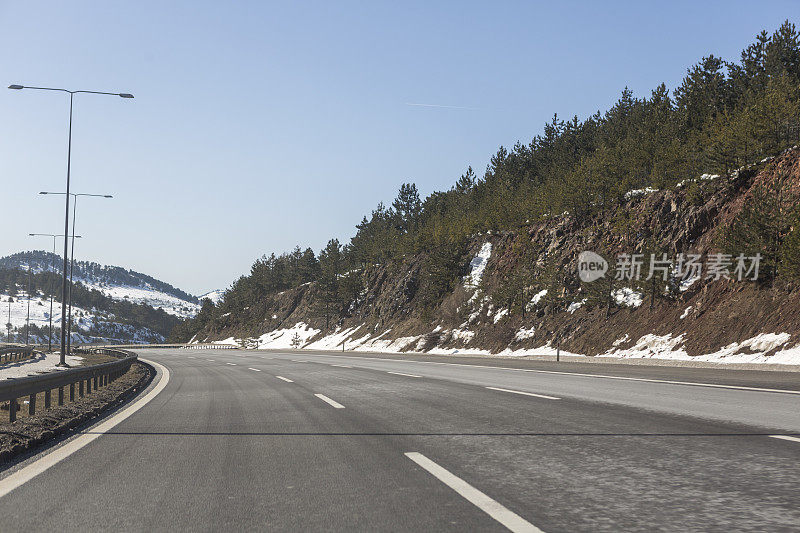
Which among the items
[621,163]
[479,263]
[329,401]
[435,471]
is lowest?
[329,401]

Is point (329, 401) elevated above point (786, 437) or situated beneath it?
situated beneath

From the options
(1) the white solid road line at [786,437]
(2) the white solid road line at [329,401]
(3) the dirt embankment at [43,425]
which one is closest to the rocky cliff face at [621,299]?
(2) the white solid road line at [329,401]

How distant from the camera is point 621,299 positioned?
137 ft

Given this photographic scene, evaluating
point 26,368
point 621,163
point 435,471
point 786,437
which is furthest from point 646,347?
point 435,471

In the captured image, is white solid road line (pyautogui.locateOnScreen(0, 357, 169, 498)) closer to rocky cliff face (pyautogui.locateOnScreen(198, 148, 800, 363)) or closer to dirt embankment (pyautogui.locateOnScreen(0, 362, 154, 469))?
dirt embankment (pyautogui.locateOnScreen(0, 362, 154, 469))

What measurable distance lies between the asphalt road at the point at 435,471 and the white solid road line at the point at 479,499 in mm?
19

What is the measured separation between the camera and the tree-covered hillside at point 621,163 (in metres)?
38.2

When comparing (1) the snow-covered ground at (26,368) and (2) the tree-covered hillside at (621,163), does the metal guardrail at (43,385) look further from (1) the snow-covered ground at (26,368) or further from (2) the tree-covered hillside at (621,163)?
(2) the tree-covered hillside at (621,163)

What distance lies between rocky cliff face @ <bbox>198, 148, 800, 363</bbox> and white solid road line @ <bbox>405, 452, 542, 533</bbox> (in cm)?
2473

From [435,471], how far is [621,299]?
3912 centimetres

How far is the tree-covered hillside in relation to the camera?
38.2 metres

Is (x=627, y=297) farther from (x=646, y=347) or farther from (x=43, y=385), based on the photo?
(x=43, y=385)

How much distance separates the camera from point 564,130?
231 feet

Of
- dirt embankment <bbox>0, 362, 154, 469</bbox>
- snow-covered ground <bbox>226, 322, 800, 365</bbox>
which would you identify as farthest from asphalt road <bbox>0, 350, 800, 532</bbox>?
snow-covered ground <bbox>226, 322, 800, 365</bbox>
